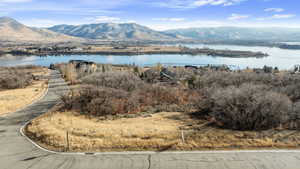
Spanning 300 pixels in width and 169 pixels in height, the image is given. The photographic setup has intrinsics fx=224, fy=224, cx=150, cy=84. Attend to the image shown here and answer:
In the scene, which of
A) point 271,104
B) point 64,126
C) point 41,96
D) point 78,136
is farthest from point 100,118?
point 41,96

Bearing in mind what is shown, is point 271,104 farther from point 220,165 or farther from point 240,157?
point 220,165

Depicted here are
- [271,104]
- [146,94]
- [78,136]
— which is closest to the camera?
[78,136]

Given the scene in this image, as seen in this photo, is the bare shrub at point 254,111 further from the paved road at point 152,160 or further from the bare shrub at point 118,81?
the bare shrub at point 118,81

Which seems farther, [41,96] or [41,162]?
[41,96]

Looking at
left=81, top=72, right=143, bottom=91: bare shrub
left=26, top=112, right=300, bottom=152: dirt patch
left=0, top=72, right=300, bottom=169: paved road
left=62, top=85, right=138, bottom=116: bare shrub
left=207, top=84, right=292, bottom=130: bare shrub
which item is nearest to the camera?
left=0, top=72, right=300, bottom=169: paved road

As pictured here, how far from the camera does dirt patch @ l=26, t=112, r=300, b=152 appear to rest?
36.3 feet

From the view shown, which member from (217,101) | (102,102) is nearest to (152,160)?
(217,101)

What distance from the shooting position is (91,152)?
426 inches

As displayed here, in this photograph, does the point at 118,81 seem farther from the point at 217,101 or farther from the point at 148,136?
the point at 148,136

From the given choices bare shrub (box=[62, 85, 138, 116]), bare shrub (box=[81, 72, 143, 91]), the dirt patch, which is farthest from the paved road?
bare shrub (box=[81, 72, 143, 91])

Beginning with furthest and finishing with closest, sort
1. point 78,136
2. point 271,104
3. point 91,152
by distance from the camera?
1. point 271,104
2. point 78,136
3. point 91,152

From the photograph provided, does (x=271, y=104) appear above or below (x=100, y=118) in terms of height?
above

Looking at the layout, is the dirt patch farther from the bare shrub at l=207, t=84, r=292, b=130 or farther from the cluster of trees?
the cluster of trees

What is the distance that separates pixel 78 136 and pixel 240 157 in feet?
28.3
